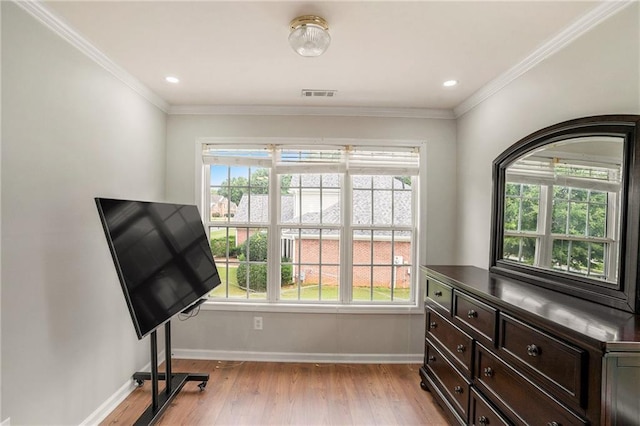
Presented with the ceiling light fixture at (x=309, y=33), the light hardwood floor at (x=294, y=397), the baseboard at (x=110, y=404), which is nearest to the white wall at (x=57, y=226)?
the baseboard at (x=110, y=404)

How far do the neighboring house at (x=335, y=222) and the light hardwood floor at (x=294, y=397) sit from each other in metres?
0.86

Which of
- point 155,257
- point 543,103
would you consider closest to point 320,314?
point 155,257

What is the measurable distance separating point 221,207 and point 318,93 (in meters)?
1.53

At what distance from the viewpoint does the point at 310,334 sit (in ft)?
9.90

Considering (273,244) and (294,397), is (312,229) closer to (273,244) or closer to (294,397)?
(273,244)

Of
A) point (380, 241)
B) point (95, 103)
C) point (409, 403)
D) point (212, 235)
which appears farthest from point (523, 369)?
point (95, 103)

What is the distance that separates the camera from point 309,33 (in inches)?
63.9

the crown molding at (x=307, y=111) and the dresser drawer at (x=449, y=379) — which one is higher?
the crown molding at (x=307, y=111)

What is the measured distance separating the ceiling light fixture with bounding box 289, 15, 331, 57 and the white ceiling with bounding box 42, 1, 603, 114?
42 mm

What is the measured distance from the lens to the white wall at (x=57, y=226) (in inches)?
58.0

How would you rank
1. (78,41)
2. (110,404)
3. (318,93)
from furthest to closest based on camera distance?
1. (318,93)
2. (110,404)
3. (78,41)

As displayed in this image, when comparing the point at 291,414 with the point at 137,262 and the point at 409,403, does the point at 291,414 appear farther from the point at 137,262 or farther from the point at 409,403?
the point at 137,262

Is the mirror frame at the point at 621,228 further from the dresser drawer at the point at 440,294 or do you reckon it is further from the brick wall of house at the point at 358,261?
the brick wall of house at the point at 358,261

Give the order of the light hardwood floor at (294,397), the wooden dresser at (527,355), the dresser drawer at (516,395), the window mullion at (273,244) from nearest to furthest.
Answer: the wooden dresser at (527,355) → the dresser drawer at (516,395) → the light hardwood floor at (294,397) → the window mullion at (273,244)
